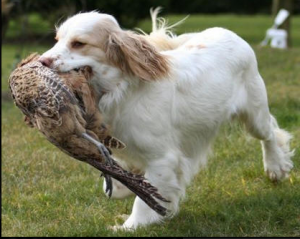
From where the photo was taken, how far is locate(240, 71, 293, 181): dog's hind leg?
5.29m

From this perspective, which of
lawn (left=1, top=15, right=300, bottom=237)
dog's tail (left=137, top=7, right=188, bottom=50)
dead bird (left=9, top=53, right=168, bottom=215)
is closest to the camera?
dead bird (left=9, top=53, right=168, bottom=215)

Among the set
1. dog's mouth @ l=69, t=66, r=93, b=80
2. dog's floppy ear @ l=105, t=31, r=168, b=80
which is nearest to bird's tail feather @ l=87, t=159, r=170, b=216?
dog's mouth @ l=69, t=66, r=93, b=80

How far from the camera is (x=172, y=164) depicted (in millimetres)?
4535

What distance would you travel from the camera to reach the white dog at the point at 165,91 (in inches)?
166

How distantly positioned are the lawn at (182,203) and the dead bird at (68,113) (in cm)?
48

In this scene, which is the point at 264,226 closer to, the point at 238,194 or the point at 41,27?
the point at 238,194

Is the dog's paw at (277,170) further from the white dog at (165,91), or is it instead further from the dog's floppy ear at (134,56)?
the dog's floppy ear at (134,56)

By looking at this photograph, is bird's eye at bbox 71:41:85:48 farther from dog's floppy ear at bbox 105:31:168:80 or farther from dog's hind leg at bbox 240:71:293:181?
dog's hind leg at bbox 240:71:293:181

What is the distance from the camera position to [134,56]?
427 cm

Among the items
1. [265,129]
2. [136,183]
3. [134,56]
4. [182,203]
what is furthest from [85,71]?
[265,129]

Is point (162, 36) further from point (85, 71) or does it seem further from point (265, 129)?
point (85, 71)

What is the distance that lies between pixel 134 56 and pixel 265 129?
162cm

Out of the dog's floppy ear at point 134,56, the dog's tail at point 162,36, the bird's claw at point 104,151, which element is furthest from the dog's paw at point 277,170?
the bird's claw at point 104,151

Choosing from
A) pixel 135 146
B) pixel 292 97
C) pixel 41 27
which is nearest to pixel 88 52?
pixel 135 146
